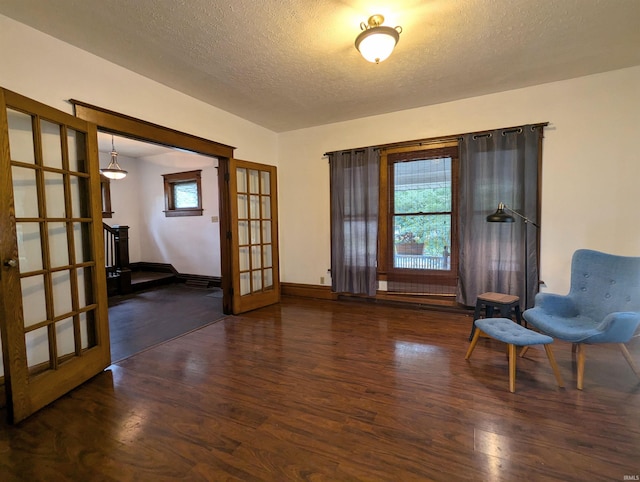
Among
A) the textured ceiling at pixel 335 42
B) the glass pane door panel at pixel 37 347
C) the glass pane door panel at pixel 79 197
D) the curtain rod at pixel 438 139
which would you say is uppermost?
the textured ceiling at pixel 335 42

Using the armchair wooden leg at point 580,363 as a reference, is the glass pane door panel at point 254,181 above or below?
above

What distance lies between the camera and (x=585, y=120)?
3281mm

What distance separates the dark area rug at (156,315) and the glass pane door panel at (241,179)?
6.09 ft

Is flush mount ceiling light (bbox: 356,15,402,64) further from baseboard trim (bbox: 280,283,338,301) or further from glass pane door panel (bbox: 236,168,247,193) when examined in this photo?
baseboard trim (bbox: 280,283,338,301)

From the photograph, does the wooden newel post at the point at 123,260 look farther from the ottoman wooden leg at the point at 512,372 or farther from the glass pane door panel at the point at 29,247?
the ottoman wooden leg at the point at 512,372

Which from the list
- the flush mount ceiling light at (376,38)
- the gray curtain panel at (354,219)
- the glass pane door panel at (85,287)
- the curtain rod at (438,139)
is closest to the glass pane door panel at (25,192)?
the glass pane door panel at (85,287)

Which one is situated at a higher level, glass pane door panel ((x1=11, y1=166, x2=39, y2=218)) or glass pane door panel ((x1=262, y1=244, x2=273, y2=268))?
glass pane door panel ((x1=11, y1=166, x2=39, y2=218))

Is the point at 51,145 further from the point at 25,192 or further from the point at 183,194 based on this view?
the point at 183,194

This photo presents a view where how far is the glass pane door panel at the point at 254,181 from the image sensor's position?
4.55m

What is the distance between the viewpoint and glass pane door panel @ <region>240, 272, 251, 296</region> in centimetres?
438

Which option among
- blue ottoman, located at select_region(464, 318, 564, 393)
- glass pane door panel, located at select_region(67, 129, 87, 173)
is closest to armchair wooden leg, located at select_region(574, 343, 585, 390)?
blue ottoman, located at select_region(464, 318, 564, 393)

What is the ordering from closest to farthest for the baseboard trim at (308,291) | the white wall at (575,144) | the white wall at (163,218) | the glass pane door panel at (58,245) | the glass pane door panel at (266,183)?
the glass pane door panel at (58,245) < the white wall at (575,144) < the glass pane door panel at (266,183) < the baseboard trim at (308,291) < the white wall at (163,218)

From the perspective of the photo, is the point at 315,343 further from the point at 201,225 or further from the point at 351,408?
the point at 201,225

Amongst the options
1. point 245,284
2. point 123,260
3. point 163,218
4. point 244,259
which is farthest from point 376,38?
point 163,218
